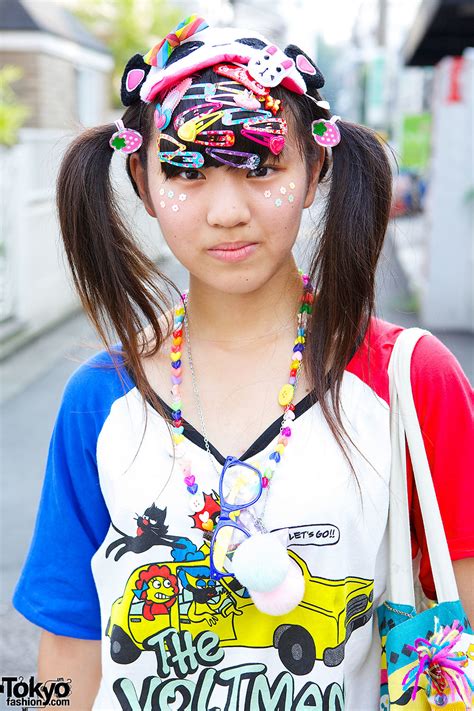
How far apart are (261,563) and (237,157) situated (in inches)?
24.9

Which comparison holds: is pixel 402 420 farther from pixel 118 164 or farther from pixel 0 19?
pixel 0 19

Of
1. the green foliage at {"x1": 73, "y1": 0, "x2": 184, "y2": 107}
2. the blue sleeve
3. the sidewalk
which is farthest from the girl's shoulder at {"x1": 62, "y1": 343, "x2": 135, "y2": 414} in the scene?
the green foliage at {"x1": 73, "y1": 0, "x2": 184, "y2": 107}

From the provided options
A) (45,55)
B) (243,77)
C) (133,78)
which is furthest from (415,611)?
(45,55)

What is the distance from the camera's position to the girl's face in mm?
1493

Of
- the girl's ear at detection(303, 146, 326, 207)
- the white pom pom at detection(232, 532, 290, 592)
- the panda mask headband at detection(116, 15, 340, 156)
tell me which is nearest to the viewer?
the white pom pom at detection(232, 532, 290, 592)

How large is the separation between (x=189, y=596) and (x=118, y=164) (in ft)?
2.74

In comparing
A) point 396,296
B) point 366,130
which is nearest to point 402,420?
point 366,130

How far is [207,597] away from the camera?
1544 mm

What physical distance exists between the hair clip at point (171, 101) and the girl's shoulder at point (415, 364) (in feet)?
1.63

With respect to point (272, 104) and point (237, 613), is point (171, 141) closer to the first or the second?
point (272, 104)

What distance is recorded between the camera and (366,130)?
1679mm

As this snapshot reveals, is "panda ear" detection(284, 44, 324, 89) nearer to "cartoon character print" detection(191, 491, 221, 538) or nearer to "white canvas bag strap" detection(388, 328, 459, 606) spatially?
"white canvas bag strap" detection(388, 328, 459, 606)

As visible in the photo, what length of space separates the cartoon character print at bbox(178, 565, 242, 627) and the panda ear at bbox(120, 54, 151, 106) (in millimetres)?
816

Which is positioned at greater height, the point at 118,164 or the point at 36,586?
the point at 118,164
